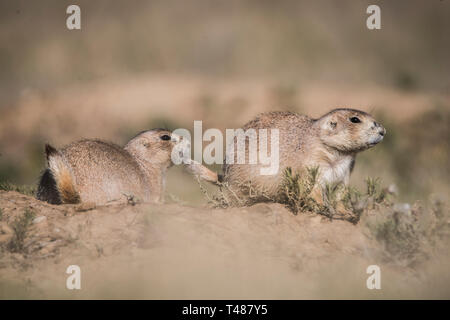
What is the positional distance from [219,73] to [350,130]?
16217 millimetres

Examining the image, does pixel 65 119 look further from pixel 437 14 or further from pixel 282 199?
pixel 437 14

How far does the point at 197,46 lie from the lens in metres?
24.3

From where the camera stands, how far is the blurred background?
1240 centimetres

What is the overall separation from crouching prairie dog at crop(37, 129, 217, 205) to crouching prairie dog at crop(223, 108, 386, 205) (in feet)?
1.93

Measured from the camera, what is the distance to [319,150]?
6.41 m

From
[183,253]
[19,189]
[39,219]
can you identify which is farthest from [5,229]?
[183,253]

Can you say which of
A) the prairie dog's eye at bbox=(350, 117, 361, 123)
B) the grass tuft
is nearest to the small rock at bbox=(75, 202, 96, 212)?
the grass tuft

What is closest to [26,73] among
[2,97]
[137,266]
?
[2,97]

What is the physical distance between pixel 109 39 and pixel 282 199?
19.1 metres

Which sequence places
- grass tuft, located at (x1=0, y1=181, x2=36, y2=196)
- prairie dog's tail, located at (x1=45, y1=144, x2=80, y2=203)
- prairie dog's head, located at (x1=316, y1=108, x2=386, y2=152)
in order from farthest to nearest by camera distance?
1. grass tuft, located at (x1=0, y1=181, x2=36, y2=196)
2. prairie dog's head, located at (x1=316, y1=108, x2=386, y2=152)
3. prairie dog's tail, located at (x1=45, y1=144, x2=80, y2=203)

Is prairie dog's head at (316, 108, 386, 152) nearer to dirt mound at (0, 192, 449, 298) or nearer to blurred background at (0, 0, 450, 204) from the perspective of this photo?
dirt mound at (0, 192, 449, 298)

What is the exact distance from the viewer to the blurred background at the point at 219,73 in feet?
40.7

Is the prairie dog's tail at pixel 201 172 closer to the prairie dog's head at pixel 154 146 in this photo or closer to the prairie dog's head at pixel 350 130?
the prairie dog's head at pixel 154 146

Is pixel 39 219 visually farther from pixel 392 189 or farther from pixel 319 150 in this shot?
pixel 392 189
